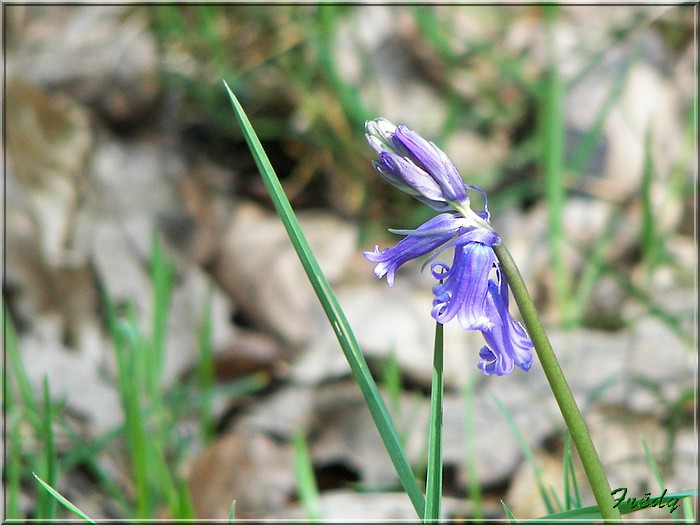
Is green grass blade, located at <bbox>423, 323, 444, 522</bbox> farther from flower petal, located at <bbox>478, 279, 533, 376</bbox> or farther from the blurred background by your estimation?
the blurred background

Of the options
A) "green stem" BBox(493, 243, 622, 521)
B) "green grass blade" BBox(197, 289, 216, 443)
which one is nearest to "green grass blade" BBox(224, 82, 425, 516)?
"green stem" BBox(493, 243, 622, 521)

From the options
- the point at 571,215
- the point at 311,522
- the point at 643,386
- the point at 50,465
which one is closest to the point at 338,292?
the point at 571,215

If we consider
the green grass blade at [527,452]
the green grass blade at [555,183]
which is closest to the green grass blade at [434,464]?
the green grass blade at [527,452]

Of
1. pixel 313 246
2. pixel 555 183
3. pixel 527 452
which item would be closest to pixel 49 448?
pixel 527 452

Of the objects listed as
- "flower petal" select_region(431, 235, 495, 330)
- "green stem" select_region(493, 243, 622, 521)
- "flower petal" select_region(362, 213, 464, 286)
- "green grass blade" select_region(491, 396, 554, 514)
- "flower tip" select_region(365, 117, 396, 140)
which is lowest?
"green grass blade" select_region(491, 396, 554, 514)

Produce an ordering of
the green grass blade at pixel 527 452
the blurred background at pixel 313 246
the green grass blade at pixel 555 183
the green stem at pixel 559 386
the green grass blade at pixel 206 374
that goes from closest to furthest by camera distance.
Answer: the green stem at pixel 559 386
the green grass blade at pixel 527 452
the blurred background at pixel 313 246
the green grass blade at pixel 206 374
the green grass blade at pixel 555 183

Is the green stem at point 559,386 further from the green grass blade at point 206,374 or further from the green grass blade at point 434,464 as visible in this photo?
the green grass blade at point 206,374

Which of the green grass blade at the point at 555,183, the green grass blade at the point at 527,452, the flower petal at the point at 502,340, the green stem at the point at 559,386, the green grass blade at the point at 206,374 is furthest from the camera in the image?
the green grass blade at the point at 555,183

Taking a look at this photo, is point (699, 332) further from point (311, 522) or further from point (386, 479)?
point (311, 522)
